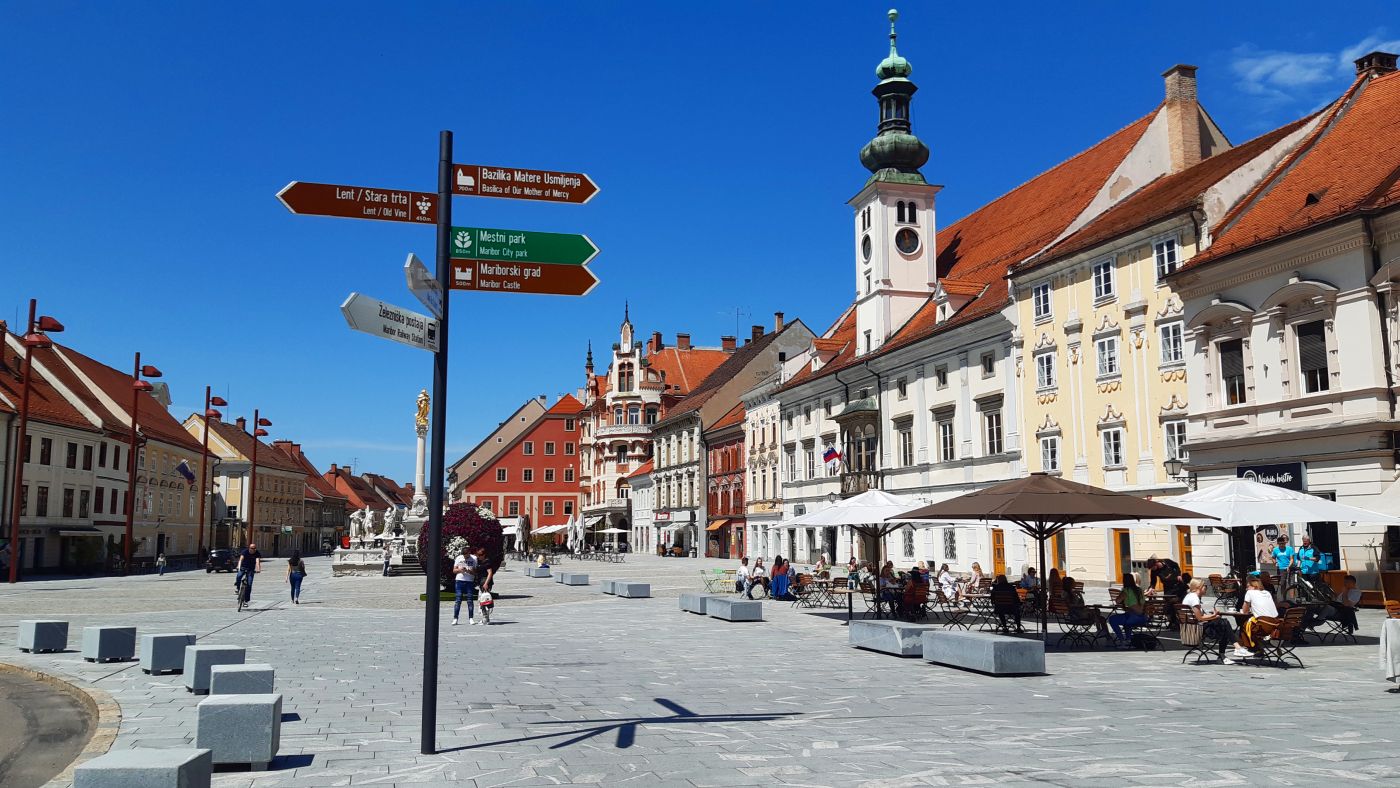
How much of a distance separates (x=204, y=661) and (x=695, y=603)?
14.2 m

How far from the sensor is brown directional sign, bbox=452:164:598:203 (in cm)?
870

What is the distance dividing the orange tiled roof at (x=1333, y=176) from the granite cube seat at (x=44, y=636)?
85.6 ft

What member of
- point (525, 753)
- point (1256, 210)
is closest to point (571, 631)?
point (525, 753)

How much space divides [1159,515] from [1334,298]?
10940 millimetres

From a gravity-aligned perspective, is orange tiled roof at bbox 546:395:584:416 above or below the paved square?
above

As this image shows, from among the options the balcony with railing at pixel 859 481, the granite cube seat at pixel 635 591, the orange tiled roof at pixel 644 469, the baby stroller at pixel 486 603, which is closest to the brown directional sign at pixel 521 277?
the baby stroller at pixel 486 603

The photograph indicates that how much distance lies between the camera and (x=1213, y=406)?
2736 cm

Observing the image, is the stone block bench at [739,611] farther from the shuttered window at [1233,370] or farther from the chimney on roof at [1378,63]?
the chimney on roof at [1378,63]

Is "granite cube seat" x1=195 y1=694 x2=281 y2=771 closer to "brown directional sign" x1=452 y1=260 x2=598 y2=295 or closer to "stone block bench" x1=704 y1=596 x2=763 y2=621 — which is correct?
"brown directional sign" x1=452 y1=260 x2=598 y2=295

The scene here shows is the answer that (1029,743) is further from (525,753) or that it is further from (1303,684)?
(1303,684)

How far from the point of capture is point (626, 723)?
1052cm

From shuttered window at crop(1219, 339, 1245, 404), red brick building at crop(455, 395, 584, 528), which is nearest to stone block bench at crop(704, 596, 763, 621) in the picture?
shuttered window at crop(1219, 339, 1245, 404)

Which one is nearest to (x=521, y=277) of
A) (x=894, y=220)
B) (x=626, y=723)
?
(x=626, y=723)

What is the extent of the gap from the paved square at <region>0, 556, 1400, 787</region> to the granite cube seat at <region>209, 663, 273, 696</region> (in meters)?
0.47
